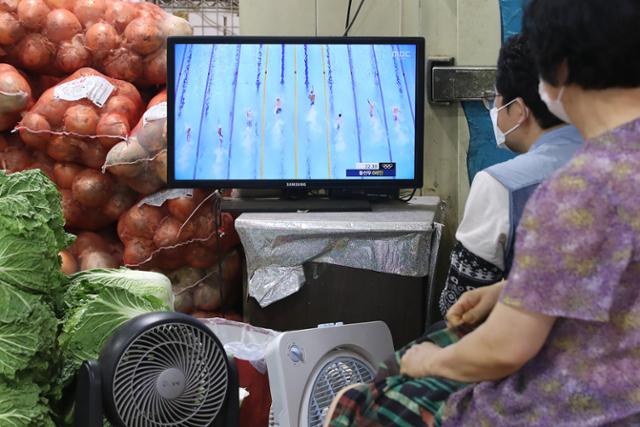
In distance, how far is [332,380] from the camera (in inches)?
83.7

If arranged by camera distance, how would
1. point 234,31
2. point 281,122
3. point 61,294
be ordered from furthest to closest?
point 234,31, point 281,122, point 61,294

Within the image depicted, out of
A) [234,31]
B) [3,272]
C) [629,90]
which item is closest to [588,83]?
[629,90]

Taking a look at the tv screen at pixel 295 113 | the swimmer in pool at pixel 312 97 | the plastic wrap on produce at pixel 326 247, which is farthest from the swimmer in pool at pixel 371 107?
the plastic wrap on produce at pixel 326 247

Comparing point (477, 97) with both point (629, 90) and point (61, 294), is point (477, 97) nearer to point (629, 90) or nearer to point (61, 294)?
point (61, 294)

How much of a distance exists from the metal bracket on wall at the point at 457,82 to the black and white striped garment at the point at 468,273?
4.28 ft

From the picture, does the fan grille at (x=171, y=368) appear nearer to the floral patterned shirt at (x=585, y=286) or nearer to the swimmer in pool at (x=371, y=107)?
the floral patterned shirt at (x=585, y=286)

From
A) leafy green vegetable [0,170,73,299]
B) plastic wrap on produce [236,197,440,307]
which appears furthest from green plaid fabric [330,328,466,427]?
plastic wrap on produce [236,197,440,307]

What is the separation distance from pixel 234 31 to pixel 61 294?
2937 mm

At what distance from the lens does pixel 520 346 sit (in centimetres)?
116

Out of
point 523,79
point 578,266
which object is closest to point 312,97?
point 523,79

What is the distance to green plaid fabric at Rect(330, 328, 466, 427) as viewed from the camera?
1414mm

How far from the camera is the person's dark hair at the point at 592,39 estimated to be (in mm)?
1162

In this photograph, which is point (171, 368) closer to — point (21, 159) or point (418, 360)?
point (418, 360)

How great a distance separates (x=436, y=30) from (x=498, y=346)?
7.63 ft
